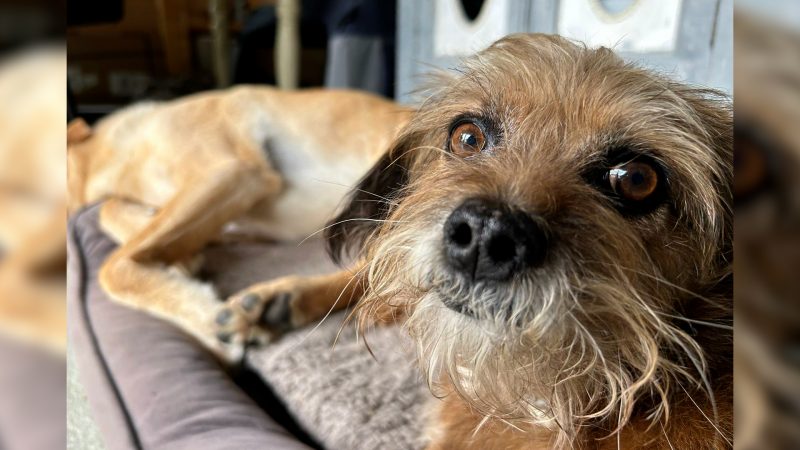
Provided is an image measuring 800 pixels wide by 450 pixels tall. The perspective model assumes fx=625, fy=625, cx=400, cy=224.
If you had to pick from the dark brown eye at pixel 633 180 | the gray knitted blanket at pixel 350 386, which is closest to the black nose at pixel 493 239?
the dark brown eye at pixel 633 180

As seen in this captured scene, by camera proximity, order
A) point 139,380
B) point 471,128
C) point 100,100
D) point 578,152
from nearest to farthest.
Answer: point 578,152
point 471,128
point 139,380
point 100,100

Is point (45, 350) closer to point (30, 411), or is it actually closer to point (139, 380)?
point (30, 411)

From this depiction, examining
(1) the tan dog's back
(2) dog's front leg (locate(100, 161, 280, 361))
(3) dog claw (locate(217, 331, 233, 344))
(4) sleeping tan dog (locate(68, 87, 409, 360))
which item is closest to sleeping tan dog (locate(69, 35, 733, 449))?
(3) dog claw (locate(217, 331, 233, 344))

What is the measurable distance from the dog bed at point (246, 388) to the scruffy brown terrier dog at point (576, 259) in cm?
29

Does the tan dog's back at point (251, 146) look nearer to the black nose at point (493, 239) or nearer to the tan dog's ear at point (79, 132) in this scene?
the tan dog's ear at point (79, 132)

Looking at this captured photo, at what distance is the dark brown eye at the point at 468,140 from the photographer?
94 cm

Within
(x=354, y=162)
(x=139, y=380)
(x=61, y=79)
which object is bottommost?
(x=139, y=380)

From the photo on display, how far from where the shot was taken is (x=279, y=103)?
7.56 feet

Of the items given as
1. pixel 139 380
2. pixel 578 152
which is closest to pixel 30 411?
pixel 578 152

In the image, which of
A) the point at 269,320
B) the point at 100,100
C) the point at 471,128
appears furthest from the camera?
the point at 100,100

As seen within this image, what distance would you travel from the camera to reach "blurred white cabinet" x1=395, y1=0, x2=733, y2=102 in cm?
70

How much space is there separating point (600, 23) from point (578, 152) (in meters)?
0.18

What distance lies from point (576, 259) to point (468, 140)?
0.31 m

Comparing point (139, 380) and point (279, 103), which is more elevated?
point (279, 103)
